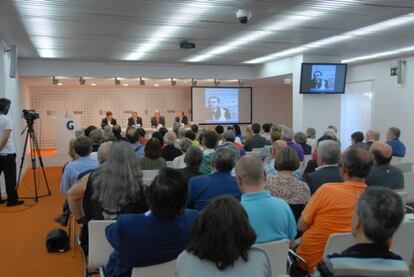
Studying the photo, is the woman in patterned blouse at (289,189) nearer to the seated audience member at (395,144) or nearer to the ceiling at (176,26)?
the ceiling at (176,26)

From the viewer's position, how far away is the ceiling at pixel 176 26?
4875 millimetres

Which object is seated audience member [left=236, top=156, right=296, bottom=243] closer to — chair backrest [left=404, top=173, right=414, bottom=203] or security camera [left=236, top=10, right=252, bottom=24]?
chair backrest [left=404, top=173, right=414, bottom=203]

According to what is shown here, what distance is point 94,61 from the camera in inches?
413

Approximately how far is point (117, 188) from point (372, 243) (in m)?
1.75

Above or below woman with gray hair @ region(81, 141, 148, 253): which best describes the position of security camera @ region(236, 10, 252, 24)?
above

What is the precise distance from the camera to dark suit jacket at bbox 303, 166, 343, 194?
3.23 metres

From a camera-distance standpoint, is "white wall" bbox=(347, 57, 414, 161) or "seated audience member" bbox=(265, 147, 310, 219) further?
"white wall" bbox=(347, 57, 414, 161)

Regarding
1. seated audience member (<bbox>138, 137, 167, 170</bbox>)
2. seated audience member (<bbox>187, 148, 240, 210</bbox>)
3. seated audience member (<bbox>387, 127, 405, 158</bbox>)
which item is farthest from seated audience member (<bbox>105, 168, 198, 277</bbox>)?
seated audience member (<bbox>387, 127, 405, 158</bbox>)

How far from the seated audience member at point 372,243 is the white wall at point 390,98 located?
936 cm

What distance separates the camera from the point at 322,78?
31.4 feet

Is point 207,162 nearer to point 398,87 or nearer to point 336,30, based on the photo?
point 336,30

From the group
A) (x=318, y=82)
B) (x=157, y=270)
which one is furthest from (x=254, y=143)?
(x=157, y=270)

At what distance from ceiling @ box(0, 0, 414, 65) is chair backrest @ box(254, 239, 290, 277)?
339cm

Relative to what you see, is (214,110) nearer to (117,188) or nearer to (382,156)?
(382,156)
